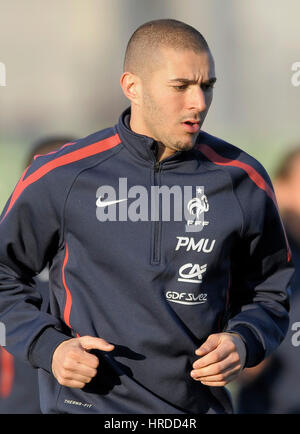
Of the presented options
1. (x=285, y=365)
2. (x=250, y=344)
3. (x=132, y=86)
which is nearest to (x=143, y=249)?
(x=250, y=344)

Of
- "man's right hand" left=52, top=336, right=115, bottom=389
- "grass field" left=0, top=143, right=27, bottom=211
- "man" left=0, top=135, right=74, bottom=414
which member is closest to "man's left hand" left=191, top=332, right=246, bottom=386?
"man's right hand" left=52, top=336, right=115, bottom=389

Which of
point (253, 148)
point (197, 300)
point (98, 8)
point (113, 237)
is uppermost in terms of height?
point (113, 237)

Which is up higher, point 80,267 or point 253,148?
point 80,267

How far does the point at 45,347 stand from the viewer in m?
2.71

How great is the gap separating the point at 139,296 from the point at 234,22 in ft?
35.1

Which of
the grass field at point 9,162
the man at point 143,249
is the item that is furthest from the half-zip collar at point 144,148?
the grass field at point 9,162

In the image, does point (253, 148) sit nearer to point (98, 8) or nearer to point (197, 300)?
point (98, 8)

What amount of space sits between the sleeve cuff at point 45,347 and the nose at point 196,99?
0.82m

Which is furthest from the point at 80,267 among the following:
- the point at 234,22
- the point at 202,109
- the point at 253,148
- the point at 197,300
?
the point at 234,22

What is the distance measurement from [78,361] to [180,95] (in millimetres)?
877

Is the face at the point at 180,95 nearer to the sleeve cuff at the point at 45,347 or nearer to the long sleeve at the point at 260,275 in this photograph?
the long sleeve at the point at 260,275

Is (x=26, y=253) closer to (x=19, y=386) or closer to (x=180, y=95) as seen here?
(x=180, y=95)

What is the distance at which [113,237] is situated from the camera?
2.75 meters

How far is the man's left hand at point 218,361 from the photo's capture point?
2.59 meters
